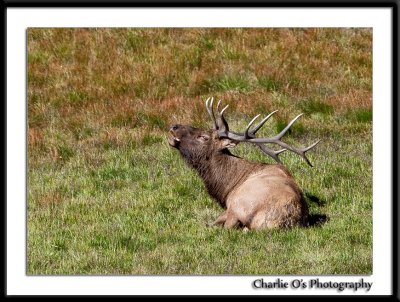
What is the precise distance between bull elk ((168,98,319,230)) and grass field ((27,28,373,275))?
8.6 inches

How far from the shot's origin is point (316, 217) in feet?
40.5

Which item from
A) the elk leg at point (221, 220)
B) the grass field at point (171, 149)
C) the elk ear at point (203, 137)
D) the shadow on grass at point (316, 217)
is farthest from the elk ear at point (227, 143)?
the shadow on grass at point (316, 217)

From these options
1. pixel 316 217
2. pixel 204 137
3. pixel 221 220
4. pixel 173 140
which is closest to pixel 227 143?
pixel 204 137

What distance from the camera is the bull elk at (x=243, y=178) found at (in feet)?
37.9

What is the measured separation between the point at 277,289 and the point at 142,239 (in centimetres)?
222

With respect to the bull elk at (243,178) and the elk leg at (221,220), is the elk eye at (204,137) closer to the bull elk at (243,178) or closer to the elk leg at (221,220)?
the bull elk at (243,178)

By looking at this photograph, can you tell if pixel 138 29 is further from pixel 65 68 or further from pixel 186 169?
pixel 186 169

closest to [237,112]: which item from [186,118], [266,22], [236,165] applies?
[186,118]

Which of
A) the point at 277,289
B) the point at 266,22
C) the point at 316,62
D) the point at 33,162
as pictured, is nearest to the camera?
the point at 277,289

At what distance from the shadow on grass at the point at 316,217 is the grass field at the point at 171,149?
62 millimetres

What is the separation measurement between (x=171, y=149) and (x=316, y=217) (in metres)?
3.54

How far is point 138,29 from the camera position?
67.2ft

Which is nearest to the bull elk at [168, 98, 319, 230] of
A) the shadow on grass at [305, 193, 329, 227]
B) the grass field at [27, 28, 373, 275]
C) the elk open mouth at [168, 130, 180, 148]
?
the elk open mouth at [168, 130, 180, 148]

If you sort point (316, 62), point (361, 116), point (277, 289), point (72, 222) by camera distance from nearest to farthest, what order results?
point (277, 289)
point (72, 222)
point (361, 116)
point (316, 62)
